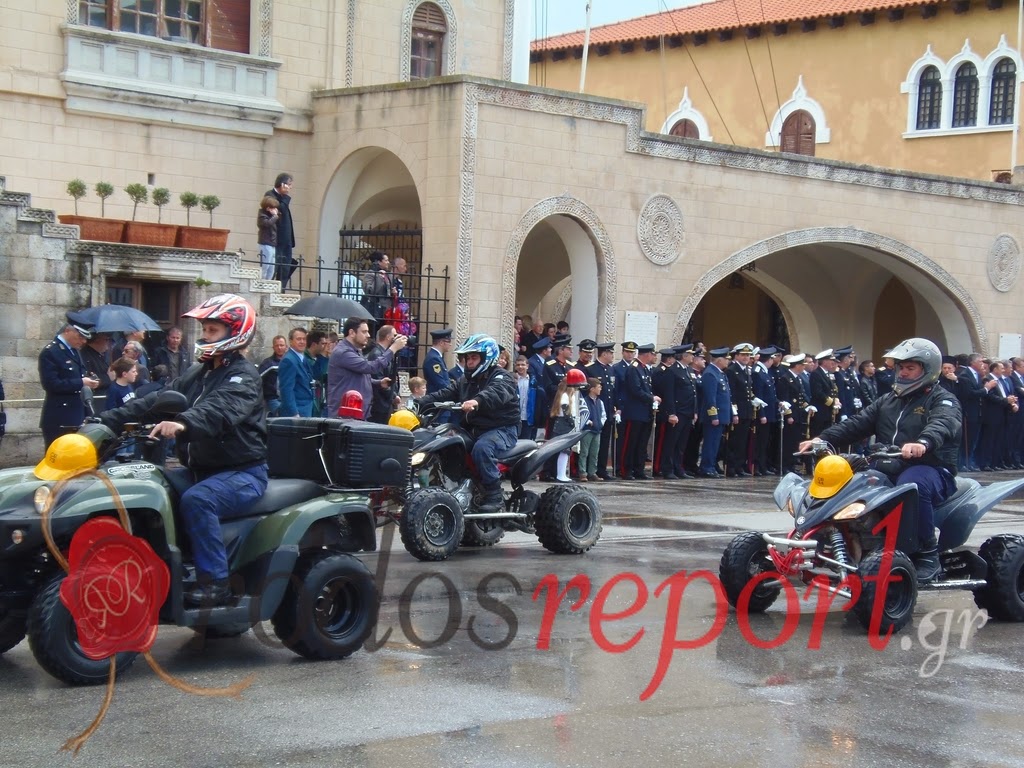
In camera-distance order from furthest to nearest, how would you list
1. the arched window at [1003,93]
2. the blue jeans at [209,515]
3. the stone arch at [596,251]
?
the arched window at [1003,93]
the stone arch at [596,251]
the blue jeans at [209,515]

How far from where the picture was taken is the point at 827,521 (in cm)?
949

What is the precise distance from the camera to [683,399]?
67.5 ft

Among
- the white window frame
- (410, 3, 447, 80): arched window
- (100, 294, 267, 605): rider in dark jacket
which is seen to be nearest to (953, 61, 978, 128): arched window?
the white window frame

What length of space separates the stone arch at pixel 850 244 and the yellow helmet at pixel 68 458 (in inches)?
678

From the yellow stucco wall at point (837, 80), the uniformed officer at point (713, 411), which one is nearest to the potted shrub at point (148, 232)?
the uniformed officer at point (713, 411)

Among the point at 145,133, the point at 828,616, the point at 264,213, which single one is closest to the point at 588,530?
the point at 828,616

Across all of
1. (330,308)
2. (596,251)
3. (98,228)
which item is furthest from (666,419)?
(98,228)

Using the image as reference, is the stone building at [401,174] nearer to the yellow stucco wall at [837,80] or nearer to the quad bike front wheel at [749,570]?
the yellow stucco wall at [837,80]

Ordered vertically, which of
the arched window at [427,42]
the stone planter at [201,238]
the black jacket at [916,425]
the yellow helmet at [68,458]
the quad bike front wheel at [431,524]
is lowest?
the quad bike front wheel at [431,524]

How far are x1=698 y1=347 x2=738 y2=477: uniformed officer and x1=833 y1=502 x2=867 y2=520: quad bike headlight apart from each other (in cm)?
1137

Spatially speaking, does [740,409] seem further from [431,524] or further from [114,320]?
[431,524]

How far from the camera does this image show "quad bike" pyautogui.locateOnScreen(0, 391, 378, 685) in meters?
7.06

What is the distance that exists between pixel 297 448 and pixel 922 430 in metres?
4.22

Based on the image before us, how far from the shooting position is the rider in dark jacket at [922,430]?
9711mm
